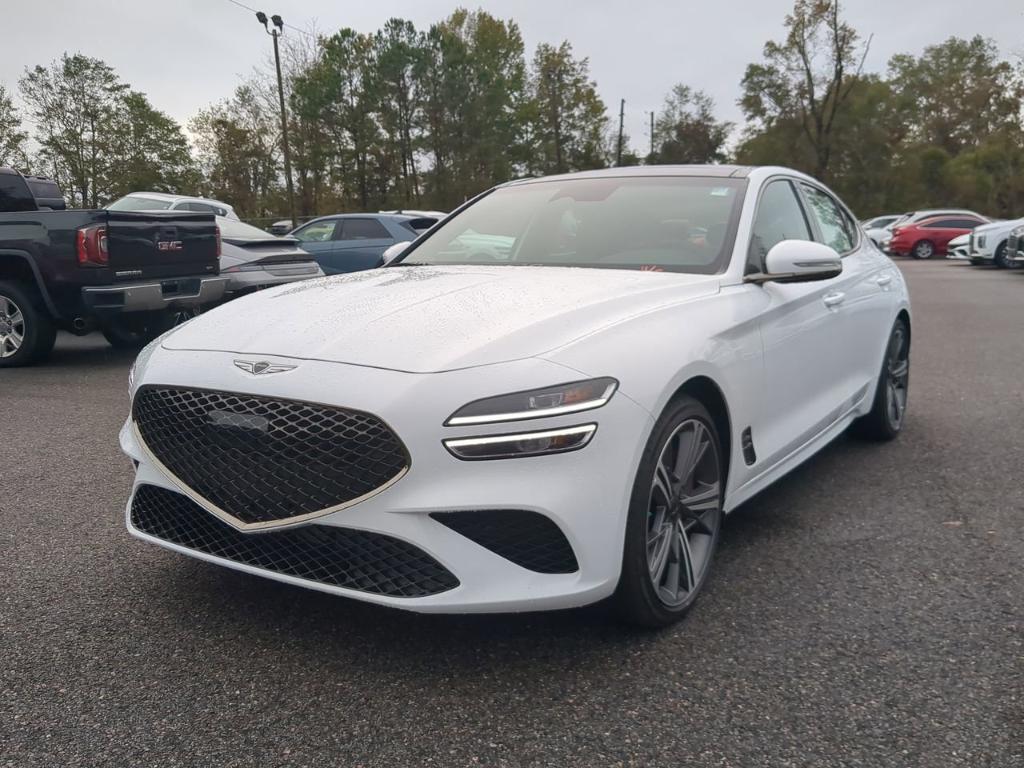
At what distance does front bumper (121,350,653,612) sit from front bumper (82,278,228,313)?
18.8 ft

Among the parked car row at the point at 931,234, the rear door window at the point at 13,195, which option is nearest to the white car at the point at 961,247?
the parked car row at the point at 931,234

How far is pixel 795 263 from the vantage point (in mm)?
3352

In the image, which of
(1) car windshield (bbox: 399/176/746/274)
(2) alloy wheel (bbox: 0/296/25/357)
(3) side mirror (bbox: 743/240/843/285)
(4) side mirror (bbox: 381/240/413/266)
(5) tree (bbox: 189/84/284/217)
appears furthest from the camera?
(5) tree (bbox: 189/84/284/217)

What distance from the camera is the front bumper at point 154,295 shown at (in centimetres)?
748

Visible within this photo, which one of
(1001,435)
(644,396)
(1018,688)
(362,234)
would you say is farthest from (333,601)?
(362,234)

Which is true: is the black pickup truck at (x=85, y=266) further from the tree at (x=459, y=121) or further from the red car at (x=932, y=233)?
the tree at (x=459, y=121)

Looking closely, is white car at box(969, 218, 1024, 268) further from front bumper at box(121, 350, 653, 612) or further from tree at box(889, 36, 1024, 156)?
tree at box(889, 36, 1024, 156)

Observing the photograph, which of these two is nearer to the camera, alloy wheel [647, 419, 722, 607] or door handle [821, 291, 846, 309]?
alloy wheel [647, 419, 722, 607]

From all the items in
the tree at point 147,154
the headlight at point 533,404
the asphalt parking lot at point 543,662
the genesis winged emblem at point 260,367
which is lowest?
the asphalt parking lot at point 543,662

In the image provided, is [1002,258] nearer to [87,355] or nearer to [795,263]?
[87,355]

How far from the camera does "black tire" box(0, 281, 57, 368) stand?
786 centimetres

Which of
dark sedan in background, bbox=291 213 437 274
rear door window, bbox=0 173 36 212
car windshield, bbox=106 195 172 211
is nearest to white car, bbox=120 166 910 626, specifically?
rear door window, bbox=0 173 36 212

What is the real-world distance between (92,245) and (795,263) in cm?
618

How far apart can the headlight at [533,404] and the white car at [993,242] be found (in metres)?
22.8
